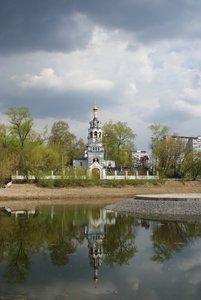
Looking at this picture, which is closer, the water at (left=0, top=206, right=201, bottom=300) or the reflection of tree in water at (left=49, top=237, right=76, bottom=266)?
the water at (left=0, top=206, right=201, bottom=300)

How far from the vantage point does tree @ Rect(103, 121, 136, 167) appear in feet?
307

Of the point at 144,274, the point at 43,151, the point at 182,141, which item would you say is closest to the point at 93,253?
the point at 144,274

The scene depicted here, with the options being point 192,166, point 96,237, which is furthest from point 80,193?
point 96,237

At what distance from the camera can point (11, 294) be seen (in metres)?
14.1

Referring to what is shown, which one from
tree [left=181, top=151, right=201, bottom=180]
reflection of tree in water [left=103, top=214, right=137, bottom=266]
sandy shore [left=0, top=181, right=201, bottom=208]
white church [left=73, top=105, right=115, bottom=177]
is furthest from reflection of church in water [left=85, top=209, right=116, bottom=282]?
white church [left=73, top=105, right=115, bottom=177]

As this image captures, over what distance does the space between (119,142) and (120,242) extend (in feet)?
233

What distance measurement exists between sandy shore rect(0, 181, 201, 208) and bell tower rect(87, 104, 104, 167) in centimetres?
1883

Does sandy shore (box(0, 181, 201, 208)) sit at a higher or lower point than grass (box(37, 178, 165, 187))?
lower

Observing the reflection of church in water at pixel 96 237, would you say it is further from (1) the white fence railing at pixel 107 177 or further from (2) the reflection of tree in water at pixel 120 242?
(1) the white fence railing at pixel 107 177

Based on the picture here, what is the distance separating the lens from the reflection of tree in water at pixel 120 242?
20.0 m

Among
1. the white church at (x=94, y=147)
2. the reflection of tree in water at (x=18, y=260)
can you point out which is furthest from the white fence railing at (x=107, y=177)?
the reflection of tree in water at (x=18, y=260)

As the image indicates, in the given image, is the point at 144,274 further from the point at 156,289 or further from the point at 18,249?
the point at 18,249

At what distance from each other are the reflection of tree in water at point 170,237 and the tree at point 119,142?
61.0m

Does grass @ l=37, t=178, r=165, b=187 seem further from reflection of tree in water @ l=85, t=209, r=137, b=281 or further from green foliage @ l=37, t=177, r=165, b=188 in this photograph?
reflection of tree in water @ l=85, t=209, r=137, b=281
